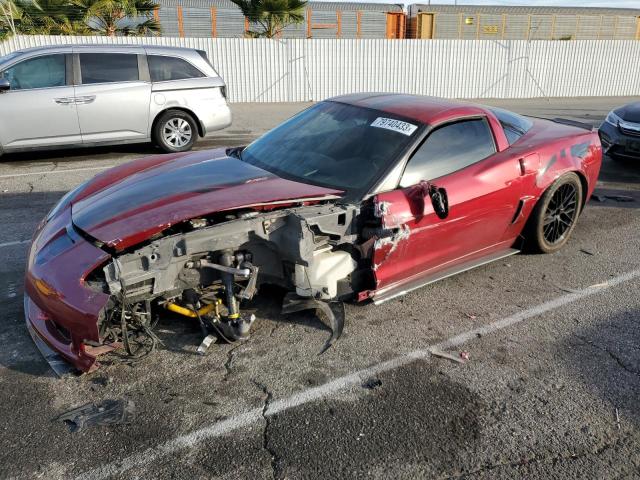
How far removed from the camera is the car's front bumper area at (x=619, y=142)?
7285 mm

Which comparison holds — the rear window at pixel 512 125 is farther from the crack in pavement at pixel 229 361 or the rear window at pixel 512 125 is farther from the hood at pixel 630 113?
the hood at pixel 630 113

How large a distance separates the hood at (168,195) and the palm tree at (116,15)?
1358 cm

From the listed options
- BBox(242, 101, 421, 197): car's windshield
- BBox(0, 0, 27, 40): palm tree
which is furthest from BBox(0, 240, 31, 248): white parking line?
BBox(0, 0, 27, 40): palm tree

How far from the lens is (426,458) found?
2.40 m

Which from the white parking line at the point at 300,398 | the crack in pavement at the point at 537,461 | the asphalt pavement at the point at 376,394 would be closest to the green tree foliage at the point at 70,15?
the asphalt pavement at the point at 376,394

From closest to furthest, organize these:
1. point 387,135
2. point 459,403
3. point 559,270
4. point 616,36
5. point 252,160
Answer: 1. point 459,403
2. point 387,135
3. point 252,160
4. point 559,270
5. point 616,36

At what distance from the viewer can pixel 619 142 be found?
24.3 feet

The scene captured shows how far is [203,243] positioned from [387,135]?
5.34ft

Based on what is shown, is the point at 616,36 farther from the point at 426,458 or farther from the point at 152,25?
the point at 426,458

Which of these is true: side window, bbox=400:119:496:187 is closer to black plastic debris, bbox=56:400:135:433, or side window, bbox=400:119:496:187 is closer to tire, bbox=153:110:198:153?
black plastic debris, bbox=56:400:135:433

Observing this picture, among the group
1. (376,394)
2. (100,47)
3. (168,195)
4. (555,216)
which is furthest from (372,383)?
(100,47)

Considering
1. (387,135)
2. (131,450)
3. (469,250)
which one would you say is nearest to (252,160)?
(387,135)

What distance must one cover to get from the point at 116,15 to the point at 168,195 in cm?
1479

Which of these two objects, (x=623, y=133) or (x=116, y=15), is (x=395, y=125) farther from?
(x=116, y=15)
